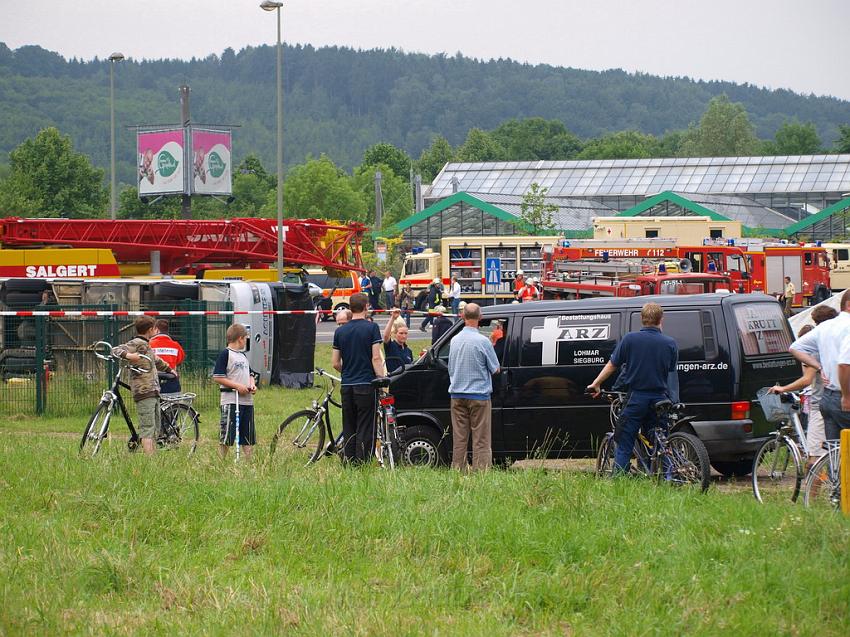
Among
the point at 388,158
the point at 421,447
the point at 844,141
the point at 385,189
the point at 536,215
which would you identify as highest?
the point at 844,141

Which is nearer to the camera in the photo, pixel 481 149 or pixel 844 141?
pixel 844 141

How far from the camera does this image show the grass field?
6.58 meters

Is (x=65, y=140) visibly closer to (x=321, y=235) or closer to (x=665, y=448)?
(x=321, y=235)

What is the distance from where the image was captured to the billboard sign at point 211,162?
64.1 meters

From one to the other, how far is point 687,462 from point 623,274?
2453 centimetres

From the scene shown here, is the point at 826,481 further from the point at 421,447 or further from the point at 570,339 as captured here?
the point at 421,447

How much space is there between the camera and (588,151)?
175000 millimetres

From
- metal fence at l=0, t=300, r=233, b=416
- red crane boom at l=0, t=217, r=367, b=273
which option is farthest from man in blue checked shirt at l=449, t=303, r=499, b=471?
red crane boom at l=0, t=217, r=367, b=273

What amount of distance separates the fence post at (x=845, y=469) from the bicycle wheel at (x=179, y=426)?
697cm

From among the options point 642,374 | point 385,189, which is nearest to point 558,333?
point 642,374

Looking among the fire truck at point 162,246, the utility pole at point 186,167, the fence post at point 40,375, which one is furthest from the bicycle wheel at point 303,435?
the utility pole at point 186,167

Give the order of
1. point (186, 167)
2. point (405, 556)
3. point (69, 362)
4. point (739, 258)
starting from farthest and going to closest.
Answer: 1. point (186, 167)
2. point (739, 258)
3. point (69, 362)
4. point (405, 556)

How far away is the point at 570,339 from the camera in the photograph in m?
12.9

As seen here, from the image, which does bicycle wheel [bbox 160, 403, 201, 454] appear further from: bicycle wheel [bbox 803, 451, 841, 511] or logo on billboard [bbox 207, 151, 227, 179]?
logo on billboard [bbox 207, 151, 227, 179]
